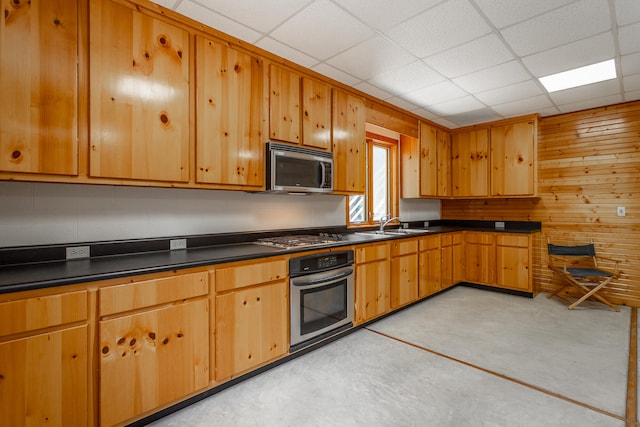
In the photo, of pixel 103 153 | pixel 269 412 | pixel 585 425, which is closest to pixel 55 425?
pixel 269 412

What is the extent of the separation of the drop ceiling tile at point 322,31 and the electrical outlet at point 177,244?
1786 millimetres

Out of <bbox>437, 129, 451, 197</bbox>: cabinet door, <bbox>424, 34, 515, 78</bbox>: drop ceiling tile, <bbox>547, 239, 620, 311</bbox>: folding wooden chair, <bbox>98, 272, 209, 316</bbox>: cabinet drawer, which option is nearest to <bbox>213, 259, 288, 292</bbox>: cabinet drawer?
<bbox>98, 272, 209, 316</bbox>: cabinet drawer

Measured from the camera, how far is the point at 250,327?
2199mm

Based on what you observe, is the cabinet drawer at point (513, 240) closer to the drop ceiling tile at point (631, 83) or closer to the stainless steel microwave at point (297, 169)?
the drop ceiling tile at point (631, 83)

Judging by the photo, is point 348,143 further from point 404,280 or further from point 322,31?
point 404,280

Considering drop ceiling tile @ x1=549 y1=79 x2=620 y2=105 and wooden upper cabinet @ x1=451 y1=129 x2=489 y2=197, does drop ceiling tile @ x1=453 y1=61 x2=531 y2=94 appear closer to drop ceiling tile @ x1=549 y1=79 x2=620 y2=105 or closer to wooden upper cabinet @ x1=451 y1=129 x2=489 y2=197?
drop ceiling tile @ x1=549 y1=79 x2=620 y2=105

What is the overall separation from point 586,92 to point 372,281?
11.1ft

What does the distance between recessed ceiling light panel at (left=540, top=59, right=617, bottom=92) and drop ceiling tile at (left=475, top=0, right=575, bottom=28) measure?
132 cm

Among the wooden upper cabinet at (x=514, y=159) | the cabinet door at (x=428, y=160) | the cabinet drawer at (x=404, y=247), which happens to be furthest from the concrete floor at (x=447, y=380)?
the cabinet door at (x=428, y=160)

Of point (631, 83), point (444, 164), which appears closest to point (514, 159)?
point (444, 164)

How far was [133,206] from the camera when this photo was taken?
7.32 ft

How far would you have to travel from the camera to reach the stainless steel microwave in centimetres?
260

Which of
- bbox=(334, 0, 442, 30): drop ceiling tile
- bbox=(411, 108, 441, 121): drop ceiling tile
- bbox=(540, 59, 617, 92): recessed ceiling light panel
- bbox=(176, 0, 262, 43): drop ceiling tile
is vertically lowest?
bbox=(176, 0, 262, 43): drop ceiling tile

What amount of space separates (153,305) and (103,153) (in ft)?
3.16
